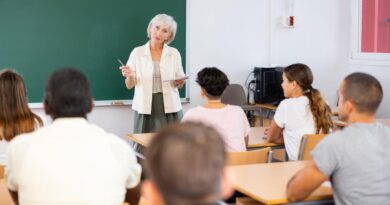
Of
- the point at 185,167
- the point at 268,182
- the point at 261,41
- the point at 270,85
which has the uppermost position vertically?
the point at 261,41

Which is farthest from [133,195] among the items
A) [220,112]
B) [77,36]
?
[77,36]

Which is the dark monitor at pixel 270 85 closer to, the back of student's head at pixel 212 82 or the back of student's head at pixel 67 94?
the back of student's head at pixel 212 82

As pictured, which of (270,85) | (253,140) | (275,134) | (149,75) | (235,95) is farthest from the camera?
(270,85)

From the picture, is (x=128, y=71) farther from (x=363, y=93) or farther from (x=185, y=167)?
(x=185, y=167)

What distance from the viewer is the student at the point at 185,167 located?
1.09 m

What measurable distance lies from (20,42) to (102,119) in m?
1.24

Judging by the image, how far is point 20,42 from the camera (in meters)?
5.75

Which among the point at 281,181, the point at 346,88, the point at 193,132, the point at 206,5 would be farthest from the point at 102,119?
the point at 193,132

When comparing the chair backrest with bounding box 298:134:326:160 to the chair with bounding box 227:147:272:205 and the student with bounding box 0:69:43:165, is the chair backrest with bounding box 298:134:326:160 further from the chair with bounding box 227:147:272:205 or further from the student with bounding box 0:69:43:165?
the student with bounding box 0:69:43:165

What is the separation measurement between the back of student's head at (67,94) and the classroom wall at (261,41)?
412cm

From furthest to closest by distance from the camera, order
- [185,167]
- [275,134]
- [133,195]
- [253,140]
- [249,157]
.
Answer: [253,140] < [275,134] < [249,157] < [133,195] < [185,167]

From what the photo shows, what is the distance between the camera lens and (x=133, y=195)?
96.3 inches

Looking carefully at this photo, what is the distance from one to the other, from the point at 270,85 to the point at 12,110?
4166mm

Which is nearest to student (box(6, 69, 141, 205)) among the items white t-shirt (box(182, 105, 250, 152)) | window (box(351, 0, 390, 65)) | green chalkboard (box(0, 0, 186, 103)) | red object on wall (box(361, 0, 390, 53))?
white t-shirt (box(182, 105, 250, 152))
